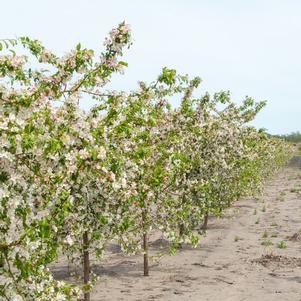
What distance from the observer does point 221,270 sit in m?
15.1

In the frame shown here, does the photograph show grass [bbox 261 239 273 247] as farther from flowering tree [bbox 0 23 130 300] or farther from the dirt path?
flowering tree [bbox 0 23 130 300]

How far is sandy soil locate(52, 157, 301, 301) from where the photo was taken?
502 inches

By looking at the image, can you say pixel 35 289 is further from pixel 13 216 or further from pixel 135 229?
pixel 135 229

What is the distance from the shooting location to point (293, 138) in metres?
140

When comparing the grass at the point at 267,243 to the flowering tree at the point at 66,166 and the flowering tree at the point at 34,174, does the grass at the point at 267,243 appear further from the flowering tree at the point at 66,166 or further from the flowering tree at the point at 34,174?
the flowering tree at the point at 34,174

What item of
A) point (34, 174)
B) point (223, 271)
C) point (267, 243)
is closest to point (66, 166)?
point (34, 174)

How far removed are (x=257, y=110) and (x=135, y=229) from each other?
17.0 metres

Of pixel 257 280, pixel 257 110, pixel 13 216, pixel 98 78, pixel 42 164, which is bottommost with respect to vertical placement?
pixel 257 280

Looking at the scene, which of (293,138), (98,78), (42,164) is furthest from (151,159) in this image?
(293,138)

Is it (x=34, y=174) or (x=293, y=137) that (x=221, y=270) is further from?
(x=293, y=137)

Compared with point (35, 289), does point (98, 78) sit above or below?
above

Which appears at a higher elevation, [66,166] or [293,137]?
[293,137]

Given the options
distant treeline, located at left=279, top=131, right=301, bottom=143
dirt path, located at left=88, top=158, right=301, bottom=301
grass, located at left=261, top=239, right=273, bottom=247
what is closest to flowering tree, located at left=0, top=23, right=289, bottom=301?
Answer: dirt path, located at left=88, top=158, right=301, bottom=301

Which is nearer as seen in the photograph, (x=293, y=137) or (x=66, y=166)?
(x=66, y=166)
